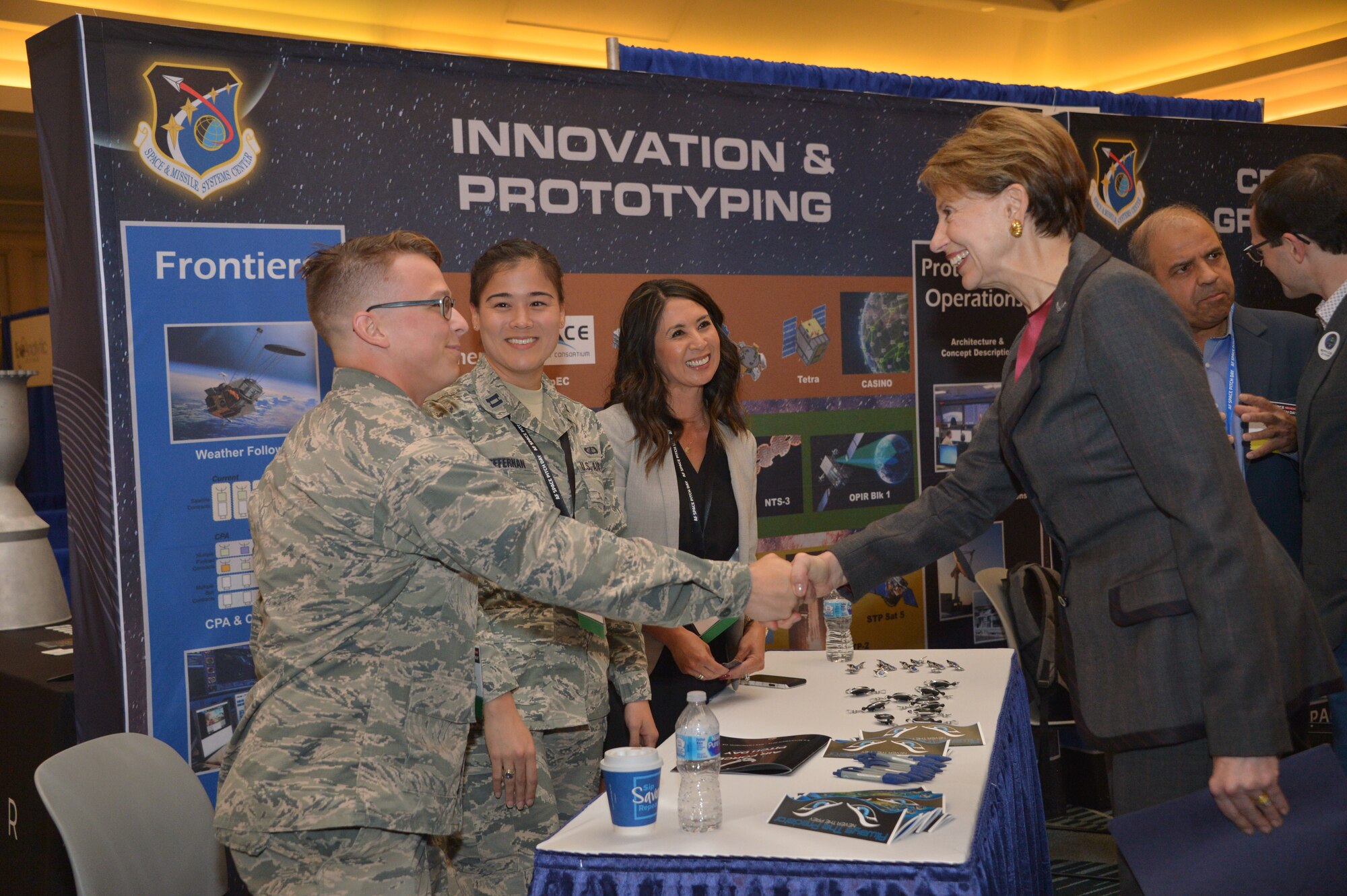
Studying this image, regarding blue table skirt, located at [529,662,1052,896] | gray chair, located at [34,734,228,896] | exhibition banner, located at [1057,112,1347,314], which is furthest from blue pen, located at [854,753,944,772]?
exhibition banner, located at [1057,112,1347,314]

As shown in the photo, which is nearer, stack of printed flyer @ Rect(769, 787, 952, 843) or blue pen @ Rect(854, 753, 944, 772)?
stack of printed flyer @ Rect(769, 787, 952, 843)

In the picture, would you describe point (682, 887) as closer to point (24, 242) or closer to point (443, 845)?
point (443, 845)

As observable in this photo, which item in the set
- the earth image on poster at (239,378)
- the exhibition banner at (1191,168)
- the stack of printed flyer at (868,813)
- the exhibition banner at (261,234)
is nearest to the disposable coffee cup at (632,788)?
the stack of printed flyer at (868,813)

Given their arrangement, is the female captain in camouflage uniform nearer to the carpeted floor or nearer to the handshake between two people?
the handshake between two people

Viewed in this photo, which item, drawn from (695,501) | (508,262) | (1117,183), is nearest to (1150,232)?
(1117,183)

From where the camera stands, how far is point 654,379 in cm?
342

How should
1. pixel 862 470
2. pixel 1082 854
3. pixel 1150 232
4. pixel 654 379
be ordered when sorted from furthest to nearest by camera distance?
pixel 862 470
pixel 1150 232
pixel 1082 854
pixel 654 379

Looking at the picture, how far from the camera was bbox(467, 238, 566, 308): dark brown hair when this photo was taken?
2988mm

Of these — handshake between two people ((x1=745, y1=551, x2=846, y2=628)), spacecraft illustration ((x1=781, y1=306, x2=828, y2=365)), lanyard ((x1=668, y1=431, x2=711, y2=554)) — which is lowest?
handshake between two people ((x1=745, y1=551, x2=846, y2=628))

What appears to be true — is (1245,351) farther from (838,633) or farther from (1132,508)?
(1132,508)

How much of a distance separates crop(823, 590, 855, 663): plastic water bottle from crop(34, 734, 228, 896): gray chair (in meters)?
1.69

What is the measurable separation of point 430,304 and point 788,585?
969 millimetres

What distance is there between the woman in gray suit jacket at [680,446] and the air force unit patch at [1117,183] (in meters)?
2.40

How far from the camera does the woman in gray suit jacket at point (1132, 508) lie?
1660mm
